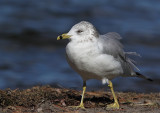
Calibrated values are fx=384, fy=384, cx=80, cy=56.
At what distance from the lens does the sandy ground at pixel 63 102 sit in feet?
15.6

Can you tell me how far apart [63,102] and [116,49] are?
105cm

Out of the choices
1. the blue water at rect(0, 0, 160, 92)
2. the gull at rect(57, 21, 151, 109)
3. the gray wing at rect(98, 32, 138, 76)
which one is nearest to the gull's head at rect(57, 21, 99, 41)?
the gull at rect(57, 21, 151, 109)

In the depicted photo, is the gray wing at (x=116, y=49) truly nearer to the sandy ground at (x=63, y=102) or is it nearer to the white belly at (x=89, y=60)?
the white belly at (x=89, y=60)

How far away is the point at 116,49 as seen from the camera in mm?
5391

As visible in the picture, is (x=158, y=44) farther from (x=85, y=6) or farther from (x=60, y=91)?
(x=60, y=91)

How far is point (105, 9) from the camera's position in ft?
53.0

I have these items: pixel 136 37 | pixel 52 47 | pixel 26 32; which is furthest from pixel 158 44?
pixel 26 32

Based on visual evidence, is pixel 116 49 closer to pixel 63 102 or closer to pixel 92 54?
pixel 92 54

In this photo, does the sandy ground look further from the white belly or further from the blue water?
the blue water

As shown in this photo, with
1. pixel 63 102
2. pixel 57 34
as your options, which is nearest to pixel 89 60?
pixel 63 102

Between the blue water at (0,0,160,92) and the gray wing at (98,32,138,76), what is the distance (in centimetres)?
232

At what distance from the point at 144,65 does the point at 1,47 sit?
470 centimetres

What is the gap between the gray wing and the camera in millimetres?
5153

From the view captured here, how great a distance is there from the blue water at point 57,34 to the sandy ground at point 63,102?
89.1 inches
